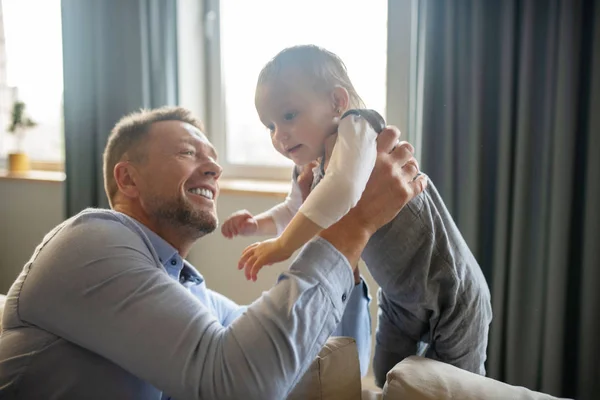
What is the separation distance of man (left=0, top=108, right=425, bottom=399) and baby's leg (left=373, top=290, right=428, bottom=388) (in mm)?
368

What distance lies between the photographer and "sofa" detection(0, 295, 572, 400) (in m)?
Result: 1.06

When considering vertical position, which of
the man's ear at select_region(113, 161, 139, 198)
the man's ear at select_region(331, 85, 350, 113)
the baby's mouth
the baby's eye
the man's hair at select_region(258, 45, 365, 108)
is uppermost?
the man's hair at select_region(258, 45, 365, 108)

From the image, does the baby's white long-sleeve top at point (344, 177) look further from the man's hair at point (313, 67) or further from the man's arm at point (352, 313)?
the man's arm at point (352, 313)

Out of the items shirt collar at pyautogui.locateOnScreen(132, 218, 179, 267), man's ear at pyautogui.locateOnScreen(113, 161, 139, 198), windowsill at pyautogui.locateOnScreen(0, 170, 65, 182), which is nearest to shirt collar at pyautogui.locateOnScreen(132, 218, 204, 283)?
shirt collar at pyautogui.locateOnScreen(132, 218, 179, 267)

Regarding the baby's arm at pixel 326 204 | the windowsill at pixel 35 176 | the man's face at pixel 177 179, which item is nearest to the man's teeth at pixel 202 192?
the man's face at pixel 177 179

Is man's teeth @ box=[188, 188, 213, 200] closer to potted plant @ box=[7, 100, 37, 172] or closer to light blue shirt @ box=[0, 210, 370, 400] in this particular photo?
light blue shirt @ box=[0, 210, 370, 400]

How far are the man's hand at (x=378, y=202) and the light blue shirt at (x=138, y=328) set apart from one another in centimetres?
4

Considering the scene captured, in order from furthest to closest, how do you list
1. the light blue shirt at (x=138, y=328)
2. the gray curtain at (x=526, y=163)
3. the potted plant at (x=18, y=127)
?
the potted plant at (x=18, y=127) → the gray curtain at (x=526, y=163) → the light blue shirt at (x=138, y=328)

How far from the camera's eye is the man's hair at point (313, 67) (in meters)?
1.23

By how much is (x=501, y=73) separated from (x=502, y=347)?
39.2 inches

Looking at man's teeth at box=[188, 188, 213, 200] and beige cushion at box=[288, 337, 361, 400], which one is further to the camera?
man's teeth at box=[188, 188, 213, 200]

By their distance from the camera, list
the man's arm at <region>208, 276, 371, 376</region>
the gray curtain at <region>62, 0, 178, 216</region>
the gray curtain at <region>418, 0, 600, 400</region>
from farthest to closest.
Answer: the gray curtain at <region>62, 0, 178, 216</region> < the gray curtain at <region>418, 0, 600, 400</region> < the man's arm at <region>208, 276, 371, 376</region>

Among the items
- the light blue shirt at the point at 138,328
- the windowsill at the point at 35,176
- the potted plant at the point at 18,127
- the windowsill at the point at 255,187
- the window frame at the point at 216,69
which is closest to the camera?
the light blue shirt at the point at 138,328

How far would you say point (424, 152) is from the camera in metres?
1.95
